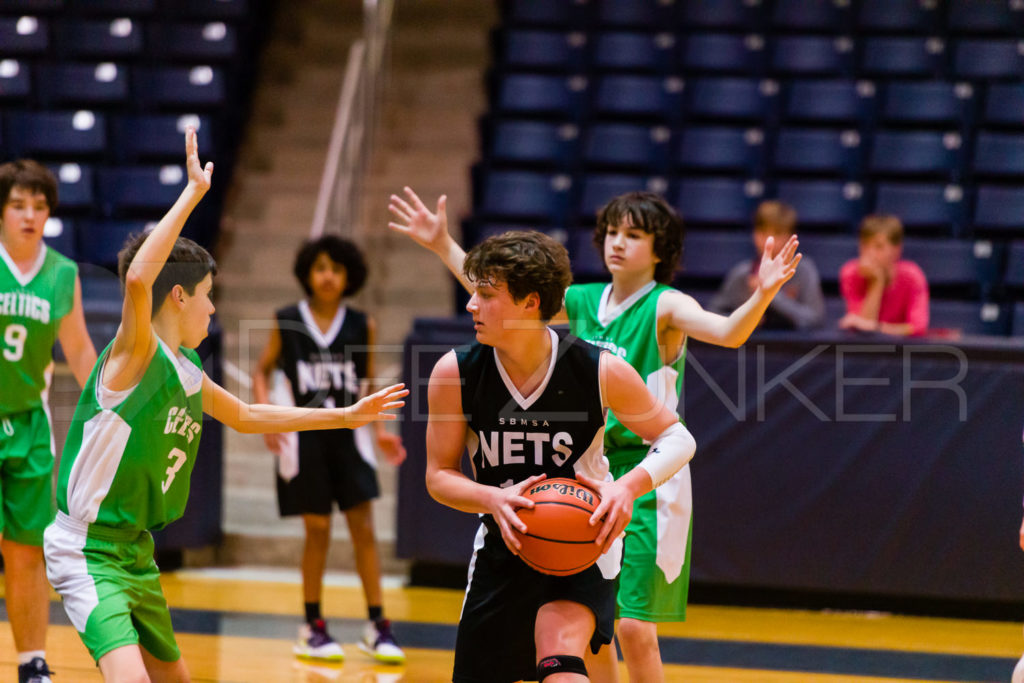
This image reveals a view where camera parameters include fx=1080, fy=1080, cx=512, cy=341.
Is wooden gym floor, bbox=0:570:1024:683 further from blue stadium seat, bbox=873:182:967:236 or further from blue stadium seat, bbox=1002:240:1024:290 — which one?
blue stadium seat, bbox=873:182:967:236

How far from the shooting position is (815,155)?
329 inches

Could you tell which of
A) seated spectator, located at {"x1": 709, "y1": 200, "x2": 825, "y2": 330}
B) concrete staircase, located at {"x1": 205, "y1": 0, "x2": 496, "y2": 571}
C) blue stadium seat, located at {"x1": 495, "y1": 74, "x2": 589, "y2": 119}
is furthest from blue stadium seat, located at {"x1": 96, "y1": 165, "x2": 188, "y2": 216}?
seated spectator, located at {"x1": 709, "y1": 200, "x2": 825, "y2": 330}

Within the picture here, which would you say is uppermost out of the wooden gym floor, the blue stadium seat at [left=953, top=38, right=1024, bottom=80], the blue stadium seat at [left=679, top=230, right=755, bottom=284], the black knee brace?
the blue stadium seat at [left=953, top=38, right=1024, bottom=80]

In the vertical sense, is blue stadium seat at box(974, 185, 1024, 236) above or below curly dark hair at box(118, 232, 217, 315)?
above

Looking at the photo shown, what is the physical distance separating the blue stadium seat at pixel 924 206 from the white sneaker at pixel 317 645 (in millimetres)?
5284

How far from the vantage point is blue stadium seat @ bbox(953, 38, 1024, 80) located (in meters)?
8.70

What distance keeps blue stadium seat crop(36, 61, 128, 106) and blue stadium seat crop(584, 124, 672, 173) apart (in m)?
3.81

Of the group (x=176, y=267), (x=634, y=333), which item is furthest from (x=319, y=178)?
(x=176, y=267)

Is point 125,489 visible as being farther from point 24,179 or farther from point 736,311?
point 736,311

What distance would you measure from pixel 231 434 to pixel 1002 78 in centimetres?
660

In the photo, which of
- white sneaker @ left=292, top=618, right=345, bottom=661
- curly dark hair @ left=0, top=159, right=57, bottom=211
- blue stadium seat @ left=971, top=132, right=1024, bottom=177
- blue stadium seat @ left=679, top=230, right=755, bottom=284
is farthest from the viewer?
blue stadium seat @ left=971, top=132, right=1024, bottom=177

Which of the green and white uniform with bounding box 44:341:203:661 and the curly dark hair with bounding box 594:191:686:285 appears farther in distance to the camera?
the curly dark hair with bounding box 594:191:686:285

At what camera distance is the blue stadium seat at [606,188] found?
317 inches

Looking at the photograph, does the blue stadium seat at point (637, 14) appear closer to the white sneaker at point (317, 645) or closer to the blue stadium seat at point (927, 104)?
the blue stadium seat at point (927, 104)
